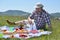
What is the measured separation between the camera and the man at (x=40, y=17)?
8.92ft

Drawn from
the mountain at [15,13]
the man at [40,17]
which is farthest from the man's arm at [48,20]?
the mountain at [15,13]

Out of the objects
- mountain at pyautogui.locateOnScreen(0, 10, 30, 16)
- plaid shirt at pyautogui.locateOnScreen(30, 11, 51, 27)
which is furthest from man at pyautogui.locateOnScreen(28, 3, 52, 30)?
mountain at pyautogui.locateOnScreen(0, 10, 30, 16)

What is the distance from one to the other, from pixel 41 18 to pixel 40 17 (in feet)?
0.06

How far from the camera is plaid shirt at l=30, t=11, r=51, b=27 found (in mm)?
2730

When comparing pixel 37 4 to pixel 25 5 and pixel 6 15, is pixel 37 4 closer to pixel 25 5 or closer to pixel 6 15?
pixel 25 5

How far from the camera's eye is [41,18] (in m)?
2.75

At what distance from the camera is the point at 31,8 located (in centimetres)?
280

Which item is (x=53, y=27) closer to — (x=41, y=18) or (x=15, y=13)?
(x=41, y=18)

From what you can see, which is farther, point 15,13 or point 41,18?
point 15,13

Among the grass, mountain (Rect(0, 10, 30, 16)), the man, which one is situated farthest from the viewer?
mountain (Rect(0, 10, 30, 16))

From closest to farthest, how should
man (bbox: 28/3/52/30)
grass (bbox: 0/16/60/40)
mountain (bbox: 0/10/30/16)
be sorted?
grass (bbox: 0/16/60/40)
man (bbox: 28/3/52/30)
mountain (bbox: 0/10/30/16)

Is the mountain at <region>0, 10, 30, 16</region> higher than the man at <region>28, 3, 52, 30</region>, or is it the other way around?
the mountain at <region>0, 10, 30, 16</region>

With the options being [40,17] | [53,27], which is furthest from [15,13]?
[53,27]

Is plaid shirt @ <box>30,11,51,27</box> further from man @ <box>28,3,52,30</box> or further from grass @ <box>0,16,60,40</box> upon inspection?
grass @ <box>0,16,60,40</box>
